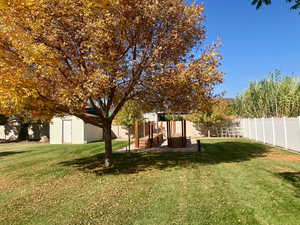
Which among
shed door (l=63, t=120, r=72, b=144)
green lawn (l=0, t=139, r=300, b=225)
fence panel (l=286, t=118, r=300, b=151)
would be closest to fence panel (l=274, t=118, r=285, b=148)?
fence panel (l=286, t=118, r=300, b=151)

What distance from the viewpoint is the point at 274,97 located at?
19.2 metres

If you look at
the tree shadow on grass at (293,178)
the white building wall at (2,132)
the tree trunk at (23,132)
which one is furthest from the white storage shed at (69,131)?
the tree shadow on grass at (293,178)

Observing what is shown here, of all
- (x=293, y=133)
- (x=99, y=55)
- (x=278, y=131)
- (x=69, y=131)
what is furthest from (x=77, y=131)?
(x=293, y=133)

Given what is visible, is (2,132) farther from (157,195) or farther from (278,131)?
(278,131)

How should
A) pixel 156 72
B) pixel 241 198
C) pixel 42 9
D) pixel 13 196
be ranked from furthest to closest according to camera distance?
pixel 156 72 < pixel 42 9 < pixel 13 196 < pixel 241 198

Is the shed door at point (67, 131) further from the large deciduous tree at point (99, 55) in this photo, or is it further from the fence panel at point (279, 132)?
the fence panel at point (279, 132)

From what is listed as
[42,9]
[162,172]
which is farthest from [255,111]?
[42,9]

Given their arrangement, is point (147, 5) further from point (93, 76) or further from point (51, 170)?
point (51, 170)

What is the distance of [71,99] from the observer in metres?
6.39

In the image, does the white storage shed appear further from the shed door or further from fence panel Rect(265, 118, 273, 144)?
fence panel Rect(265, 118, 273, 144)

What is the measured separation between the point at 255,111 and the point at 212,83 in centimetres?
1716

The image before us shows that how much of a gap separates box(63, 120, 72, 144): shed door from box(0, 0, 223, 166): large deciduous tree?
1379cm

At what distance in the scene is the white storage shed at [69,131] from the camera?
2108 cm

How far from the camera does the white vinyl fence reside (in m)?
10.9
